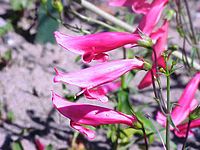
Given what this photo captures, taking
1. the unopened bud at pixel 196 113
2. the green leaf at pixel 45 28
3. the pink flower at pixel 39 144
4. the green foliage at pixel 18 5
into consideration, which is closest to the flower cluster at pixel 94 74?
the unopened bud at pixel 196 113

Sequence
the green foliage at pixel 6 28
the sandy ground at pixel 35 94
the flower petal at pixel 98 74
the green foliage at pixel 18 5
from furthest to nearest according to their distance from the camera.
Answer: the green foliage at pixel 18 5 < the green foliage at pixel 6 28 < the sandy ground at pixel 35 94 < the flower petal at pixel 98 74

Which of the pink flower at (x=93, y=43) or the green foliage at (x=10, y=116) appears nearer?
the pink flower at (x=93, y=43)

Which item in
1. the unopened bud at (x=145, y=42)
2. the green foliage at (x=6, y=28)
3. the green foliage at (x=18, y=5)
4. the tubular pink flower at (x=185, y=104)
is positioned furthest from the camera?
the green foliage at (x=18, y=5)

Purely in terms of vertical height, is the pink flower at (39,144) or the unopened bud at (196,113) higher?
the unopened bud at (196,113)

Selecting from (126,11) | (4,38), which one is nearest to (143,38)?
(4,38)

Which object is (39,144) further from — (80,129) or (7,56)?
(80,129)

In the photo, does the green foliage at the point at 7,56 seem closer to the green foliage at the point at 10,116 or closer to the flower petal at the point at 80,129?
the green foliage at the point at 10,116

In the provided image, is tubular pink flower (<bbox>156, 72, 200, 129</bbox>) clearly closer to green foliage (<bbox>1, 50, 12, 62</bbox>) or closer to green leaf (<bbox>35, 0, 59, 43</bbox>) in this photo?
green foliage (<bbox>1, 50, 12, 62</bbox>)

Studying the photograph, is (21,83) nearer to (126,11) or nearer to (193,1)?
(126,11)
